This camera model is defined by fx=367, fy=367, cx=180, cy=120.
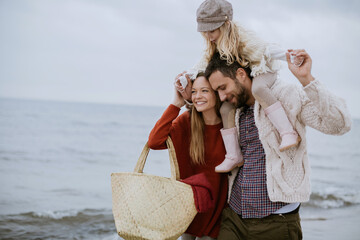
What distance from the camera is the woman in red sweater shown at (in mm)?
2676

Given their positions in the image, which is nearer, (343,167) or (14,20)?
(343,167)

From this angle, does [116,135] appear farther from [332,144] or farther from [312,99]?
[312,99]

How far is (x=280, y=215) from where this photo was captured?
7.91 ft

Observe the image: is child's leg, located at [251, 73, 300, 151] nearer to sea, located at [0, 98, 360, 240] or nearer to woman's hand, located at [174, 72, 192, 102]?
woman's hand, located at [174, 72, 192, 102]

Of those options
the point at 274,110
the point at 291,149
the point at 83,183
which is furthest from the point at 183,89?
the point at 83,183

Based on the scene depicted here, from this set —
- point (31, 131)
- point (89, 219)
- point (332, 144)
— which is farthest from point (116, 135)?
point (89, 219)

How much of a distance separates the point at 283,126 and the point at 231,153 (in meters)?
0.43

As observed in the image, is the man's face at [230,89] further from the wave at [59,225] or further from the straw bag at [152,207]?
the wave at [59,225]

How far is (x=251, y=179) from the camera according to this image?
2445 mm

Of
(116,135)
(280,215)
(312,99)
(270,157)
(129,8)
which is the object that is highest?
(129,8)

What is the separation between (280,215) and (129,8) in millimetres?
32965

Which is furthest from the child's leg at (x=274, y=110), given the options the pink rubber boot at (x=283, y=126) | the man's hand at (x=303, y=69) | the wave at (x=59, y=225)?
the wave at (x=59, y=225)

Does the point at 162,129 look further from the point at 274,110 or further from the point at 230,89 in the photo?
the point at 274,110

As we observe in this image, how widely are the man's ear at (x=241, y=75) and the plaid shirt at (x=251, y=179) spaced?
0.22 m
